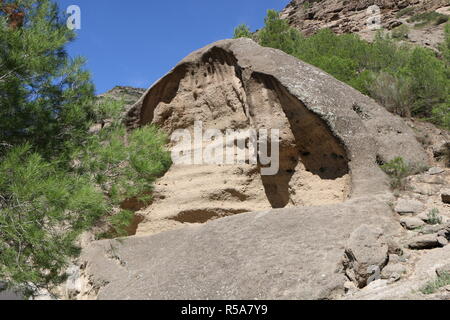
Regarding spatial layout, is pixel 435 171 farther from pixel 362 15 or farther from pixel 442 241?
pixel 362 15

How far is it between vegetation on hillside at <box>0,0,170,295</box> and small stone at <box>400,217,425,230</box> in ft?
11.6

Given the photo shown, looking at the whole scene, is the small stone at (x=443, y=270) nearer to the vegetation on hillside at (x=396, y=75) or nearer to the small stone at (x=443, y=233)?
the small stone at (x=443, y=233)

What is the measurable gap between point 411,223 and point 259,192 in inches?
120

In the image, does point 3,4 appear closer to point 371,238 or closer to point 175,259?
point 175,259

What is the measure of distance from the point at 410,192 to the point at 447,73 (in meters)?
7.41

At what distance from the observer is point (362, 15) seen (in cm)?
4106

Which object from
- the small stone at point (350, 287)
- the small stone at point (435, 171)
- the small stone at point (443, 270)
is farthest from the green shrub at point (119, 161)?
the small stone at point (435, 171)

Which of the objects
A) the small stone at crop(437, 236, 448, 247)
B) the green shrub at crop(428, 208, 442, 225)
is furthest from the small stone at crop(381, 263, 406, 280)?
the green shrub at crop(428, 208, 442, 225)

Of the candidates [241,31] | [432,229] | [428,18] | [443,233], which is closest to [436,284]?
[443,233]

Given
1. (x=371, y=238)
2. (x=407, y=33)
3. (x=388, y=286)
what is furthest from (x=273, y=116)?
(x=407, y=33)

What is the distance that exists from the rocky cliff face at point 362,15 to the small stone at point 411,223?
3132 centimetres

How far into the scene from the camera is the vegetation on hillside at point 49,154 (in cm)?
518

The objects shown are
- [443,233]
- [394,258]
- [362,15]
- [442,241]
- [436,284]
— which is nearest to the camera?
[436,284]

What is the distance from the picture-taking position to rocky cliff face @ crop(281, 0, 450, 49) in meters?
37.1
